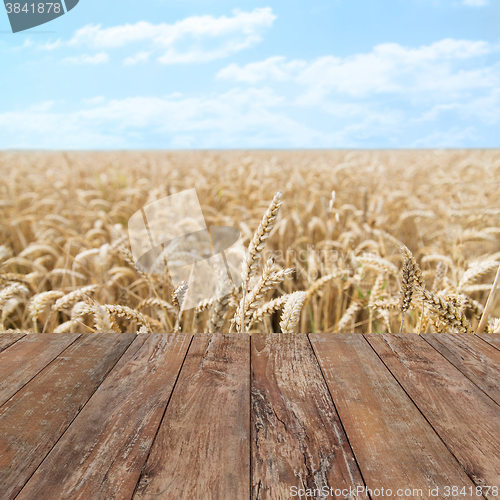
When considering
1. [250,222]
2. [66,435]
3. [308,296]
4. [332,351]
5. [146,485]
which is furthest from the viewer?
[250,222]

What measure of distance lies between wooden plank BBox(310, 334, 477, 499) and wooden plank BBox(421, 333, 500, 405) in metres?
0.18

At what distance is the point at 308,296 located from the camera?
1.43 metres

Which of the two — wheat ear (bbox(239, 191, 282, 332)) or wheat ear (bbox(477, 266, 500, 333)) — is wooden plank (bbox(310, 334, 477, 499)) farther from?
wheat ear (bbox(477, 266, 500, 333))

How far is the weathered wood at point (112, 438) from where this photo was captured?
546 millimetres

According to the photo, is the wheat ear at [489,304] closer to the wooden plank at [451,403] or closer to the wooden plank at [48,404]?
the wooden plank at [451,403]

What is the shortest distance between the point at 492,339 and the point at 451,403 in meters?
0.40

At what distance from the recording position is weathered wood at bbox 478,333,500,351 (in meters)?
1.02

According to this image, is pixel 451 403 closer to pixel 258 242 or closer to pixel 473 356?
pixel 473 356

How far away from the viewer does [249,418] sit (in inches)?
26.9

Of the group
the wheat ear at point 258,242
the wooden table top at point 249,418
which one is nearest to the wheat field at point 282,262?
the wheat ear at point 258,242

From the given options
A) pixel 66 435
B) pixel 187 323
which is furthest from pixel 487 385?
pixel 187 323

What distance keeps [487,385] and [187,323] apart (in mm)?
1204

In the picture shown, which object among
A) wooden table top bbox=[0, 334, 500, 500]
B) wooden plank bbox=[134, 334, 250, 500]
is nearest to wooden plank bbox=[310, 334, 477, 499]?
wooden table top bbox=[0, 334, 500, 500]

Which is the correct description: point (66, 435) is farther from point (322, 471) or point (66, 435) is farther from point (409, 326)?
point (409, 326)
